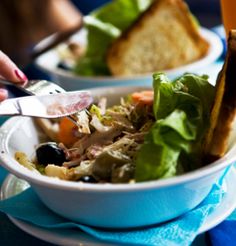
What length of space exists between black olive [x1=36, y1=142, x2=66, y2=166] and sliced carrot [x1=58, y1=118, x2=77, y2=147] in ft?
0.26

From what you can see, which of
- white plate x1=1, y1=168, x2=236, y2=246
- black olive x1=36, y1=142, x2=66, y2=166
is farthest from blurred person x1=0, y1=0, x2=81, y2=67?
white plate x1=1, y1=168, x2=236, y2=246

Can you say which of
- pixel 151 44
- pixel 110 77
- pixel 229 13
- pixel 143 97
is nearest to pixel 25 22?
pixel 151 44

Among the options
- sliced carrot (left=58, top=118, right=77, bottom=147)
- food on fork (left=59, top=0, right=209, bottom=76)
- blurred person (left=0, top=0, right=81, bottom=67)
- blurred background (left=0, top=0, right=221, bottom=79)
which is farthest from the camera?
blurred person (left=0, top=0, right=81, bottom=67)

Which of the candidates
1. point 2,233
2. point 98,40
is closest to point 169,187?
point 2,233

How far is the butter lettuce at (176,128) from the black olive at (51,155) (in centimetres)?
19

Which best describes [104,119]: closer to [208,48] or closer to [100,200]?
[100,200]

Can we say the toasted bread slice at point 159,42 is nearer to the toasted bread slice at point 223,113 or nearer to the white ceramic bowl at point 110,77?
the white ceramic bowl at point 110,77

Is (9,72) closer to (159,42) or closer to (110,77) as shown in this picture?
(110,77)

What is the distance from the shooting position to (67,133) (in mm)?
1114

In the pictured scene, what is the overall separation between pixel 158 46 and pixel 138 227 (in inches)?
40.1

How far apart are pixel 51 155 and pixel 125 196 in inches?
9.3

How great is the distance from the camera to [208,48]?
1.82m

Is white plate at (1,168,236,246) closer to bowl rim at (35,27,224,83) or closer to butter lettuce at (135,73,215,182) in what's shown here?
butter lettuce at (135,73,215,182)

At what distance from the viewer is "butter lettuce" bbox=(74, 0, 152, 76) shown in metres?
1.82
